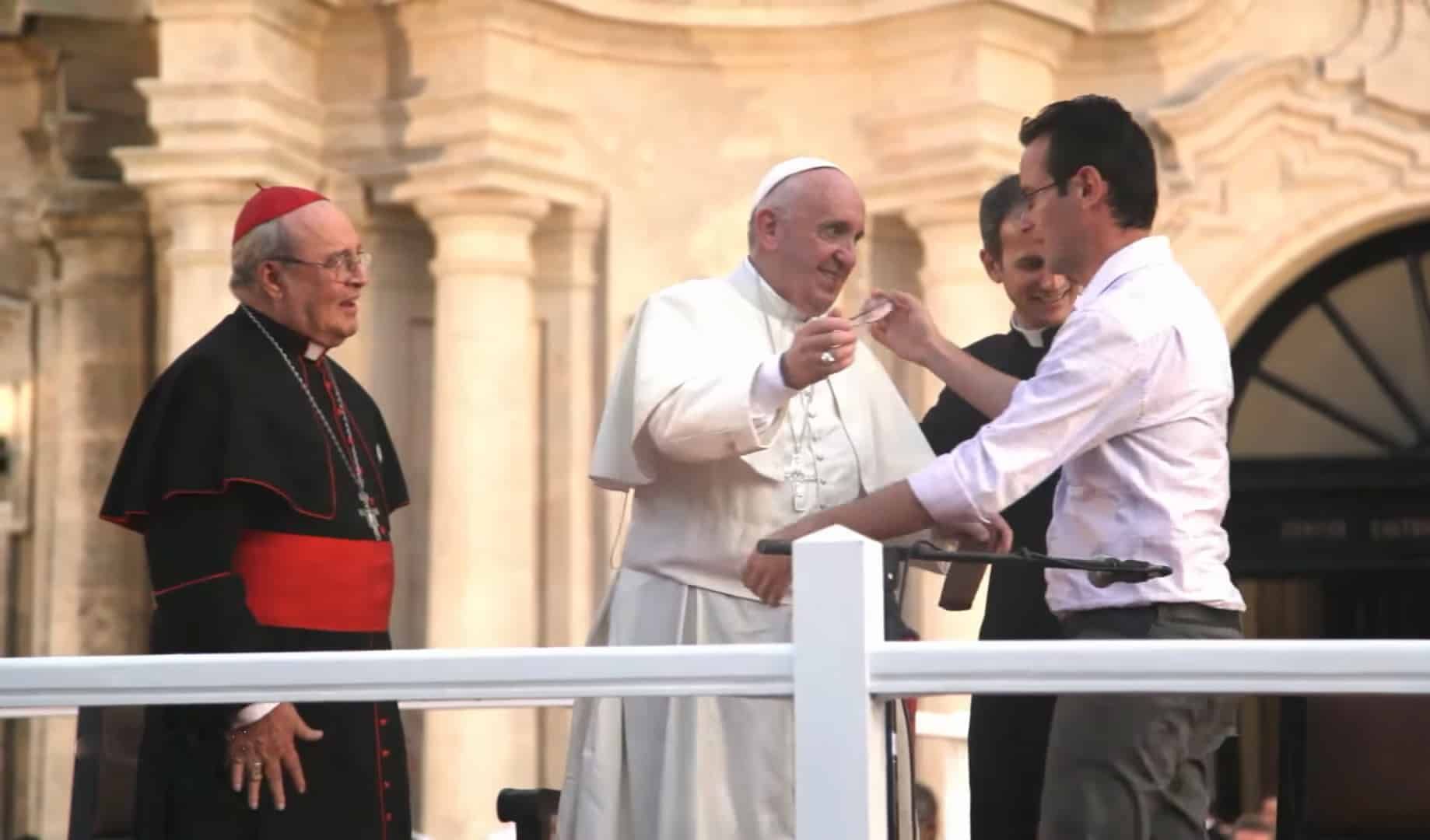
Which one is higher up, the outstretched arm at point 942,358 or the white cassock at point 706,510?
the outstretched arm at point 942,358

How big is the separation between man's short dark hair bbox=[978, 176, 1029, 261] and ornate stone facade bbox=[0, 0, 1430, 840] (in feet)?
13.0

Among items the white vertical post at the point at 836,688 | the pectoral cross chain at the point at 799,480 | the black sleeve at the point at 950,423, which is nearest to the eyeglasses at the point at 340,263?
the pectoral cross chain at the point at 799,480

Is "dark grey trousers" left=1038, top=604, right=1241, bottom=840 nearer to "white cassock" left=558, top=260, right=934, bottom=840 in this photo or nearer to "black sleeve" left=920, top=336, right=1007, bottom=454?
"white cassock" left=558, top=260, right=934, bottom=840

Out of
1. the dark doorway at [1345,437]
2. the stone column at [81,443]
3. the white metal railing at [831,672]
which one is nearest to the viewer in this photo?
the white metal railing at [831,672]

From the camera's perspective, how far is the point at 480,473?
8805mm

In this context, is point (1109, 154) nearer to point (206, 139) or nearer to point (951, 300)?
point (951, 300)

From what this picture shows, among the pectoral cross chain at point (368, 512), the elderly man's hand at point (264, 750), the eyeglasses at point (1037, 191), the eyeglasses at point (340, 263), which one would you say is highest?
the eyeglasses at point (1037, 191)

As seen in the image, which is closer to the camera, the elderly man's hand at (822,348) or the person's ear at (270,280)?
the elderly man's hand at (822,348)

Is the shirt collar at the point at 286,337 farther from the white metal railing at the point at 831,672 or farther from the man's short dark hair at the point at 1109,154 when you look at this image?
the man's short dark hair at the point at 1109,154

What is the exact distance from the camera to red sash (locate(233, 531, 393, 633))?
4.14m

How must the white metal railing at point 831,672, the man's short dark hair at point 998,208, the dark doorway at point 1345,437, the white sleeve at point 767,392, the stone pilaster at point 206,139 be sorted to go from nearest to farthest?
1. the white metal railing at point 831,672
2. the white sleeve at point 767,392
3. the man's short dark hair at point 998,208
4. the stone pilaster at point 206,139
5. the dark doorway at point 1345,437

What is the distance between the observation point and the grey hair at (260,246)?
4305 mm

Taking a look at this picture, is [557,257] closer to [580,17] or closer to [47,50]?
[580,17]

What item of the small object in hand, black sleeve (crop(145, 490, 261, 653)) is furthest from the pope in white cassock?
black sleeve (crop(145, 490, 261, 653))
